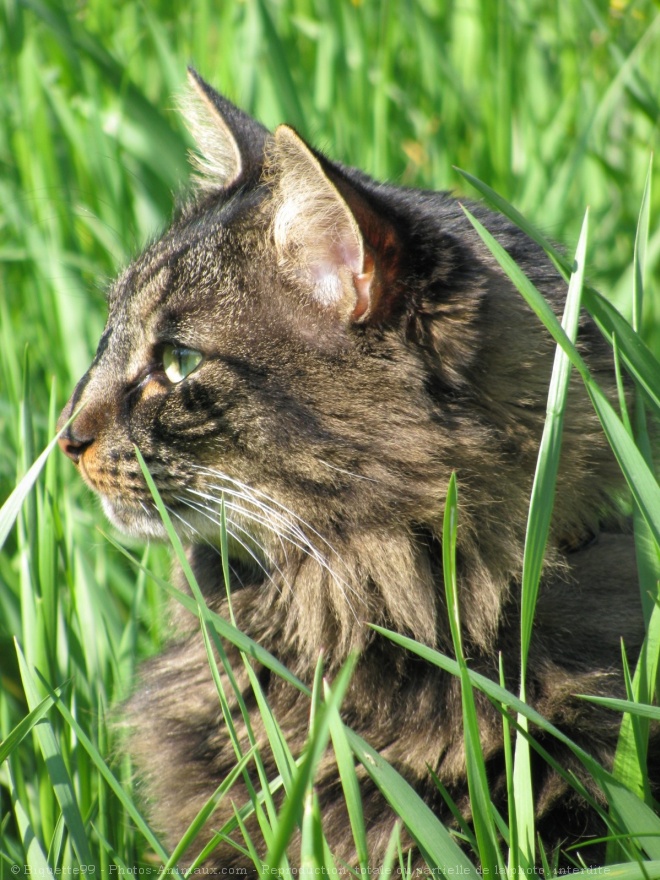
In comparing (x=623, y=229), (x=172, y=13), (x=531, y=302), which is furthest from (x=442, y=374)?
(x=172, y=13)

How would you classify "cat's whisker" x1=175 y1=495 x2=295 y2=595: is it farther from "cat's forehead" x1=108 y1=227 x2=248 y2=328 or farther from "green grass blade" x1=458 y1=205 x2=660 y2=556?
"green grass blade" x1=458 y1=205 x2=660 y2=556

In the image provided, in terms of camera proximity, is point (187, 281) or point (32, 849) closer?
point (32, 849)

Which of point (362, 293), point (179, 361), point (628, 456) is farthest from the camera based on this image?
point (179, 361)

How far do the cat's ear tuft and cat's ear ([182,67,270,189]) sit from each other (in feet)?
0.68

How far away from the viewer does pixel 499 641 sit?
133 centimetres

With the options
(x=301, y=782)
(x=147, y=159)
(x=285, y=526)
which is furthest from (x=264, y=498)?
(x=147, y=159)

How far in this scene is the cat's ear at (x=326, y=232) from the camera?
121 centimetres

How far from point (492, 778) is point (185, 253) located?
0.94 metres

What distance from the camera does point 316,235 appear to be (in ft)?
4.37

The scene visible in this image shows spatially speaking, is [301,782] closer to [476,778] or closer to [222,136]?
[476,778]

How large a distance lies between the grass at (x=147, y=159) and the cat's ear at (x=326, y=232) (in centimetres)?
36

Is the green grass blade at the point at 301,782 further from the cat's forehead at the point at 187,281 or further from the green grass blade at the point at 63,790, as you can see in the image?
the cat's forehead at the point at 187,281

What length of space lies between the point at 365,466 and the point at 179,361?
14.3 inches

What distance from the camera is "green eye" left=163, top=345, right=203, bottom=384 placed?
4.69 feet
